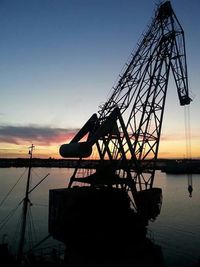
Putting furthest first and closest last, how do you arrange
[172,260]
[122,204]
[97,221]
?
[172,260], [122,204], [97,221]

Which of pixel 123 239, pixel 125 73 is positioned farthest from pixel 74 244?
pixel 125 73

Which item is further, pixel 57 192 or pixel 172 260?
pixel 172 260

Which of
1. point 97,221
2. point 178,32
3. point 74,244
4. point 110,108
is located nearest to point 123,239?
point 97,221

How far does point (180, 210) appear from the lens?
5966 centimetres

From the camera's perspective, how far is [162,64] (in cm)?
3158

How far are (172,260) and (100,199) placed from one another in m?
14.2

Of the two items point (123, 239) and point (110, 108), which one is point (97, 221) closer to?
point (123, 239)

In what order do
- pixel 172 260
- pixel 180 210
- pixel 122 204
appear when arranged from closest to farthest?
pixel 122 204 < pixel 172 260 < pixel 180 210

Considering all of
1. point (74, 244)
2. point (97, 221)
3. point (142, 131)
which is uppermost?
point (142, 131)

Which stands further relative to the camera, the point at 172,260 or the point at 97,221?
the point at 172,260

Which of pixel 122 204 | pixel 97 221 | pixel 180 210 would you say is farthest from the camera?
pixel 180 210

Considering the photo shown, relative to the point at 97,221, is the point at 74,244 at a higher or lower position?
lower

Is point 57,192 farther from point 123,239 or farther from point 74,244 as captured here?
point 123,239

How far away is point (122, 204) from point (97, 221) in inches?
115
